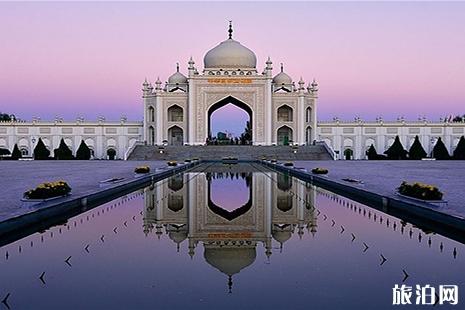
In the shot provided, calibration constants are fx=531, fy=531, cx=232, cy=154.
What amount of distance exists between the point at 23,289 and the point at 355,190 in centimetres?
703

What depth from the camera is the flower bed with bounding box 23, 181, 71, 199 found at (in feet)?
23.9

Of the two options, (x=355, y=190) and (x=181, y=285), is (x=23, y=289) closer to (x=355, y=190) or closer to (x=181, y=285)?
(x=181, y=285)

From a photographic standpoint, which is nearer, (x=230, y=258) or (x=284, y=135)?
(x=230, y=258)

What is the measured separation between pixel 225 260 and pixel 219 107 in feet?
107

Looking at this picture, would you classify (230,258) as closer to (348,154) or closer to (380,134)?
(348,154)

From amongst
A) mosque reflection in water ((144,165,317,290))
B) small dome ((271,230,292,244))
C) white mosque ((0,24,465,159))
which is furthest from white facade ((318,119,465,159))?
small dome ((271,230,292,244))

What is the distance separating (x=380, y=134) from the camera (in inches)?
1419

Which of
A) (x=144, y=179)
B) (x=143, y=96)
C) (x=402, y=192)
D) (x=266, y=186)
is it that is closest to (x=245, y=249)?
(x=402, y=192)

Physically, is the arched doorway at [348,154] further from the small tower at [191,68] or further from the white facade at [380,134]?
the small tower at [191,68]

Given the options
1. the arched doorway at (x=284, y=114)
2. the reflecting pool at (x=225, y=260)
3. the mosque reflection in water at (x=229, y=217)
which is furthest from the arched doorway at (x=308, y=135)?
the reflecting pool at (x=225, y=260)

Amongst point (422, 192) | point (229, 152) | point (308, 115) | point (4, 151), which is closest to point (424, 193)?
point (422, 192)

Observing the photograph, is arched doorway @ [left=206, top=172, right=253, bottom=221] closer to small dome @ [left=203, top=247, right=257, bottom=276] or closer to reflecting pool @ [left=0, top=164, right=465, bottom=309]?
reflecting pool @ [left=0, top=164, right=465, bottom=309]

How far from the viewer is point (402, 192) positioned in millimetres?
8062

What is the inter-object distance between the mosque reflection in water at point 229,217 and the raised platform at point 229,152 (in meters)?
17.5
